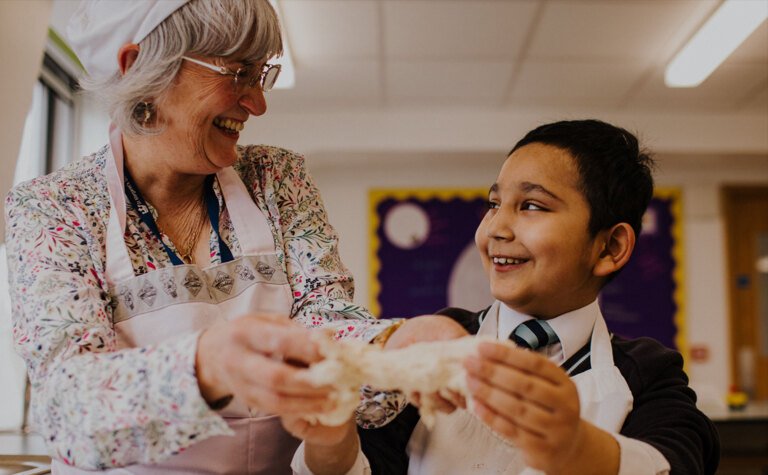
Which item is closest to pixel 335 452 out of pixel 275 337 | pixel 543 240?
pixel 275 337

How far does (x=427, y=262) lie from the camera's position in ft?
16.6

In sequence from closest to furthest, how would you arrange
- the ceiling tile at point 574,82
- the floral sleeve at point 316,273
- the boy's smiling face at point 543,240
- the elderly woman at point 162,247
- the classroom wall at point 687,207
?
the elderly woman at point 162,247 < the floral sleeve at point 316,273 < the boy's smiling face at point 543,240 < the ceiling tile at point 574,82 < the classroom wall at point 687,207

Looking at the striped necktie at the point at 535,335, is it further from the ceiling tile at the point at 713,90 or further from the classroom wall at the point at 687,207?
the classroom wall at the point at 687,207

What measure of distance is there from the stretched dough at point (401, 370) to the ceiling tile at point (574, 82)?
3.25 m

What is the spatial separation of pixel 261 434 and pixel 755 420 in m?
3.57

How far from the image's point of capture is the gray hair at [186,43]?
1088 mm

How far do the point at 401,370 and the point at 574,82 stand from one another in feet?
11.9

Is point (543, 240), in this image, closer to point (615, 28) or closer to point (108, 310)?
point (108, 310)

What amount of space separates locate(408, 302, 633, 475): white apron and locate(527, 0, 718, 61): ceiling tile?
2.33m

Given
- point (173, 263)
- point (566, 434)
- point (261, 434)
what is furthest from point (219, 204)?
point (566, 434)

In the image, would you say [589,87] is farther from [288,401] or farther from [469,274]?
[288,401]

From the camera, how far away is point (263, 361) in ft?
2.35

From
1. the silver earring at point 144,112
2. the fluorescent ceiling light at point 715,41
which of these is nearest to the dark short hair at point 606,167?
the silver earring at point 144,112

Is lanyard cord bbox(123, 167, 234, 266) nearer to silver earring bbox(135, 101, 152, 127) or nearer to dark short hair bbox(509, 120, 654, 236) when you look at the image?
silver earring bbox(135, 101, 152, 127)
